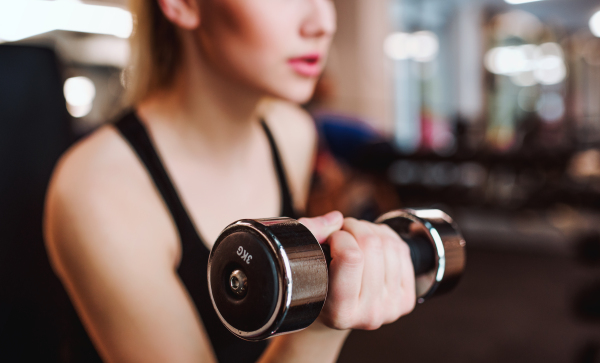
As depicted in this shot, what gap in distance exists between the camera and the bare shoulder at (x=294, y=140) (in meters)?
0.98

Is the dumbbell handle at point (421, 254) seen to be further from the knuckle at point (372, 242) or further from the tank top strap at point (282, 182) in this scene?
the tank top strap at point (282, 182)

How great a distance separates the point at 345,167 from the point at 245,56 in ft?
7.15

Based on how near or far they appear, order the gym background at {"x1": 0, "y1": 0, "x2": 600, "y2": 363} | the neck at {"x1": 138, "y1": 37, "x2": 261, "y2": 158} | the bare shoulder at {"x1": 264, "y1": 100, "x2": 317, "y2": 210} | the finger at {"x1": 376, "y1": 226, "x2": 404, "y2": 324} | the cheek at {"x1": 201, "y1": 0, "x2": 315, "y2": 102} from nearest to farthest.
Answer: the finger at {"x1": 376, "y1": 226, "x2": 404, "y2": 324}, the cheek at {"x1": 201, "y1": 0, "x2": 315, "y2": 102}, the neck at {"x1": 138, "y1": 37, "x2": 261, "y2": 158}, the gym background at {"x1": 0, "y1": 0, "x2": 600, "y2": 363}, the bare shoulder at {"x1": 264, "y1": 100, "x2": 317, "y2": 210}

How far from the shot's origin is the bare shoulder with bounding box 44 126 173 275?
1.80ft

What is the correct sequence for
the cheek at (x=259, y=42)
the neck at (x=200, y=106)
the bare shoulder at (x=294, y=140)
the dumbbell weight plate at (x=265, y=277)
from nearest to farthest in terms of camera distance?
the dumbbell weight plate at (x=265, y=277), the cheek at (x=259, y=42), the neck at (x=200, y=106), the bare shoulder at (x=294, y=140)

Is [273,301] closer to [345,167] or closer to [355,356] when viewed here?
[355,356]

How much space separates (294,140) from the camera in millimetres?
1043

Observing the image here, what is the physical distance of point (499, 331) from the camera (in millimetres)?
2266

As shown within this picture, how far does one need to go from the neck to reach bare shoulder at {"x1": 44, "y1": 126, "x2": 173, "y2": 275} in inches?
3.7

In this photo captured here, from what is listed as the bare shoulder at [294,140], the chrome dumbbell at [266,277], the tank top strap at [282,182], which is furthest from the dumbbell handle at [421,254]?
the bare shoulder at [294,140]

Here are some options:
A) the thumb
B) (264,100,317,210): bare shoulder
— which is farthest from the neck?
the thumb

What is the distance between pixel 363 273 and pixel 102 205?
0.36m

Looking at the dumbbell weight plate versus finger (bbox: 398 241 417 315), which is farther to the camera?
finger (bbox: 398 241 417 315)

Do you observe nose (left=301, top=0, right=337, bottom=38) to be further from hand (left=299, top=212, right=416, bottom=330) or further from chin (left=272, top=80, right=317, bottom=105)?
hand (left=299, top=212, right=416, bottom=330)
